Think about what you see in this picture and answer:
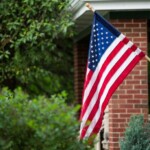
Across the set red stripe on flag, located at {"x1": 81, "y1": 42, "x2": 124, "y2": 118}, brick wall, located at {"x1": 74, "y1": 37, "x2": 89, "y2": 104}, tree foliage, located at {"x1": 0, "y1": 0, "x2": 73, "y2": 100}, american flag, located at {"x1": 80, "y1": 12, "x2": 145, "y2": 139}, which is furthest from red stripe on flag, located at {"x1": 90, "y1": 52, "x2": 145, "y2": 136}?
brick wall, located at {"x1": 74, "y1": 37, "x2": 89, "y2": 104}

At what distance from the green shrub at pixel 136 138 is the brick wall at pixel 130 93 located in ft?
2.36

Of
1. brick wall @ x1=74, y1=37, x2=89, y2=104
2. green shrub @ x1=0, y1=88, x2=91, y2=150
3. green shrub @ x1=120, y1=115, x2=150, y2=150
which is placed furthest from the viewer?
brick wall @ x1=74, y1=37, x2=89, y2=104

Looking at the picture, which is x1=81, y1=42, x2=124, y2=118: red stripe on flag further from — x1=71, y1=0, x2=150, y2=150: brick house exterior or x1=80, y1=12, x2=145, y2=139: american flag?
x1=71, y1=0, x2=150, y2=150: brick house exterior

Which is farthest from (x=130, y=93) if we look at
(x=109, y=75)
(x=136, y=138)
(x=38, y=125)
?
(x=38, y=125)

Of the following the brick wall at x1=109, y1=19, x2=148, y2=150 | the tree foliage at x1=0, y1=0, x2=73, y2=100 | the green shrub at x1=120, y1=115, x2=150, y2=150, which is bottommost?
the green shrub at x1=120, y1=115, x2=150, y2=150

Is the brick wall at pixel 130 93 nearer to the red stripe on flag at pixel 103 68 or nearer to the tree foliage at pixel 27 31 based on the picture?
the red stripe on flag at pixel 103 68

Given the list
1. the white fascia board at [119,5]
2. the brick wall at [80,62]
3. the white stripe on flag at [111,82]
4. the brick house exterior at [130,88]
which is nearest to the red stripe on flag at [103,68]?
the white stripe on flag at [111,82]

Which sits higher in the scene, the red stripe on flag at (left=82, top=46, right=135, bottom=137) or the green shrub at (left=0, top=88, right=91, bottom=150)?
the red stripe on flag at (left=82, top=46, right=135, bottom=137)

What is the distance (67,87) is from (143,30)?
1184 centimetres

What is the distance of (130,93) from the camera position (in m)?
13.0

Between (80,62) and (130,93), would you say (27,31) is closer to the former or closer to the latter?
(80,62)

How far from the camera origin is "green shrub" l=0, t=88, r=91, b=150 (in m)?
7.84

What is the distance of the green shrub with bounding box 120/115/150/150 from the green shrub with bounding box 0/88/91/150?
12.5 ft

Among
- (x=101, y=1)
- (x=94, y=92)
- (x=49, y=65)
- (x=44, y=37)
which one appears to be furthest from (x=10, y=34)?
(x=49, y=65)
